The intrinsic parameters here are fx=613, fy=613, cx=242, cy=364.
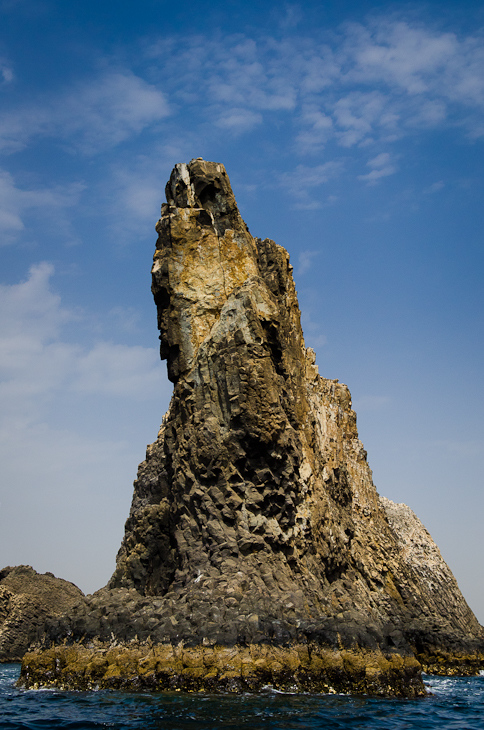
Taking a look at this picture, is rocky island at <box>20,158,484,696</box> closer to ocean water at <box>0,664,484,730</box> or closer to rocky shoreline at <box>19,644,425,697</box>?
rocky shoreline at <box>19,644,425,697</box>

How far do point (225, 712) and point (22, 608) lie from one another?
41180 millimetres

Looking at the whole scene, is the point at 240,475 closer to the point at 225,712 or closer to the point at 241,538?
the point at 241,538

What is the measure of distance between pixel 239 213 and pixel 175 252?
Answer: 4491 mm

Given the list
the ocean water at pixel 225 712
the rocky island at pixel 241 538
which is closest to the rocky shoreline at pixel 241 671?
the rocky island at pixel 241 538

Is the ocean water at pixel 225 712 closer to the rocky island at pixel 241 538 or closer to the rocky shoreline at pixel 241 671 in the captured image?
the rocky shoreline at pixel 241 671

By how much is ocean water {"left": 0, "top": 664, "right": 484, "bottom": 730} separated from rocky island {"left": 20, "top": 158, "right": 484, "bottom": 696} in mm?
1347

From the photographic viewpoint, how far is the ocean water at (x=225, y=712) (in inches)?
565

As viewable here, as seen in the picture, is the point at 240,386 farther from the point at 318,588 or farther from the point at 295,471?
the point at 318,588

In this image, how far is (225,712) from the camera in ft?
50.2

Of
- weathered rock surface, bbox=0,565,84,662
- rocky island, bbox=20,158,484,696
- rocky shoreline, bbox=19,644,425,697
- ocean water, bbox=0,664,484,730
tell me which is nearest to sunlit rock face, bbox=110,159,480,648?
rocky island, bbox=20,158,484,696

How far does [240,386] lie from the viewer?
95.6 feet

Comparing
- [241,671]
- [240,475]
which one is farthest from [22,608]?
[241,671]

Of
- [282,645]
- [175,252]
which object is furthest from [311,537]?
[175,252]

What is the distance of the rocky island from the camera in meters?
20.2
